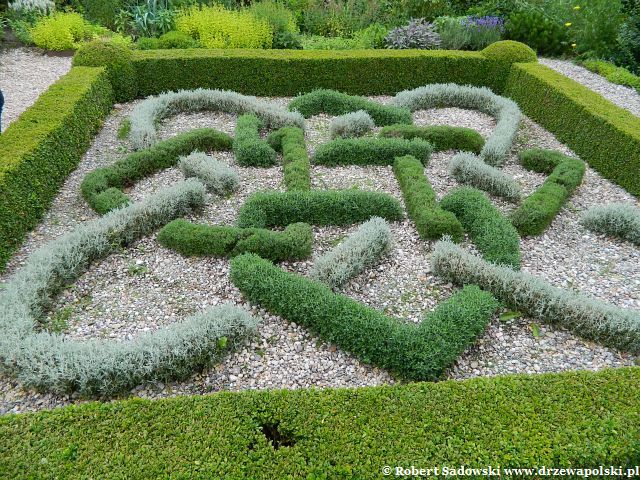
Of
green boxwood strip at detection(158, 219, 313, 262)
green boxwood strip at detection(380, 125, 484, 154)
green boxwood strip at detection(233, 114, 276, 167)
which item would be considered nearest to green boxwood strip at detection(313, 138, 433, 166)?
green boxwood strip at detection(380, 125, 484, 154)

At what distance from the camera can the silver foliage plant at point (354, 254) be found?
5520 mm

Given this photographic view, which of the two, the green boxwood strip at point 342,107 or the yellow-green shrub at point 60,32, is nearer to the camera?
the green boxwood strip at point 342,107

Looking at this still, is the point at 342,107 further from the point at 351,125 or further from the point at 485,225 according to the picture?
the point at 485,225

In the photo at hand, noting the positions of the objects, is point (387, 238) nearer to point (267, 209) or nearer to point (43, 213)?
point (267, 209)

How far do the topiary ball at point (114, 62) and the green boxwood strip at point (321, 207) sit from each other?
546 cm

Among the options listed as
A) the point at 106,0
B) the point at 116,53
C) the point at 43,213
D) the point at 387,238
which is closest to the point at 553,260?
the point at 387,238

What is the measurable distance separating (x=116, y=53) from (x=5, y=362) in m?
7.76

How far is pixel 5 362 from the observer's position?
435 cm

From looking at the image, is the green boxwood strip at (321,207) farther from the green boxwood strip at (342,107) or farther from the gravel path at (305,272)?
the green boxwood strip at (342,107)

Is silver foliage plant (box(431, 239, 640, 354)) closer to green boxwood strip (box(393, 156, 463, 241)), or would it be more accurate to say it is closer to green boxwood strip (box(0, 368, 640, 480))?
green boxwood strip (box(393, 156, 463, 241))

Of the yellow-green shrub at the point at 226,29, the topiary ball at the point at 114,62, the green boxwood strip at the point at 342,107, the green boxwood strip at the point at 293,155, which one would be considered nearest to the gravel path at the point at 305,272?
the green boxwood strip at the point at 293,155

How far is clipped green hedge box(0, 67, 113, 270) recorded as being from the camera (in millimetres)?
6016

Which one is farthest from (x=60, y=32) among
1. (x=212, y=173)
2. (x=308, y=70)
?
(x=212, y=173)

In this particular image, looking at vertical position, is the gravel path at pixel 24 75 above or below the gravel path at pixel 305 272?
above
